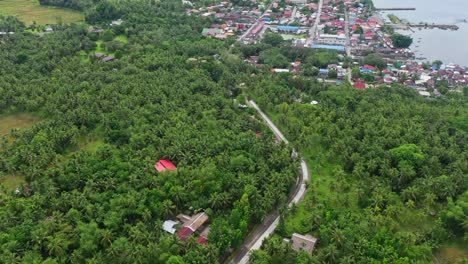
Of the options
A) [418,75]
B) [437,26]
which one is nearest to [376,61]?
[418,75]

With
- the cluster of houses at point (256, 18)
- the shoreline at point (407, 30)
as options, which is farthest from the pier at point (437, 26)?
the cluster of houses at point (256, 18)

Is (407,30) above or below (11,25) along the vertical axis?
above

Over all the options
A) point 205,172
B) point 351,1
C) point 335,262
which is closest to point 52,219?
point 205,172

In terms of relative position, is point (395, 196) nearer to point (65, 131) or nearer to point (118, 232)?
point (118, 232)

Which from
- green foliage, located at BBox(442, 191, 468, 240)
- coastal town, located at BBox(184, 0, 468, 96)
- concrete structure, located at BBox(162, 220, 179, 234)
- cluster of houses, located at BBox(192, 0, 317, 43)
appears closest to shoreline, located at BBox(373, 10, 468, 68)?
coastal town, located at BBox(184, 0, 468, 96)

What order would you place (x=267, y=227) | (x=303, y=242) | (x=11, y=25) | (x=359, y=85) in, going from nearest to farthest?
(x=303, y=242) < (x=267, y=227) < (x=359, y=85) < (x=11, y=25)

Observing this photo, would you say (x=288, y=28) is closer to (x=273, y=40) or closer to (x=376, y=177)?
(x=273, y=40)
